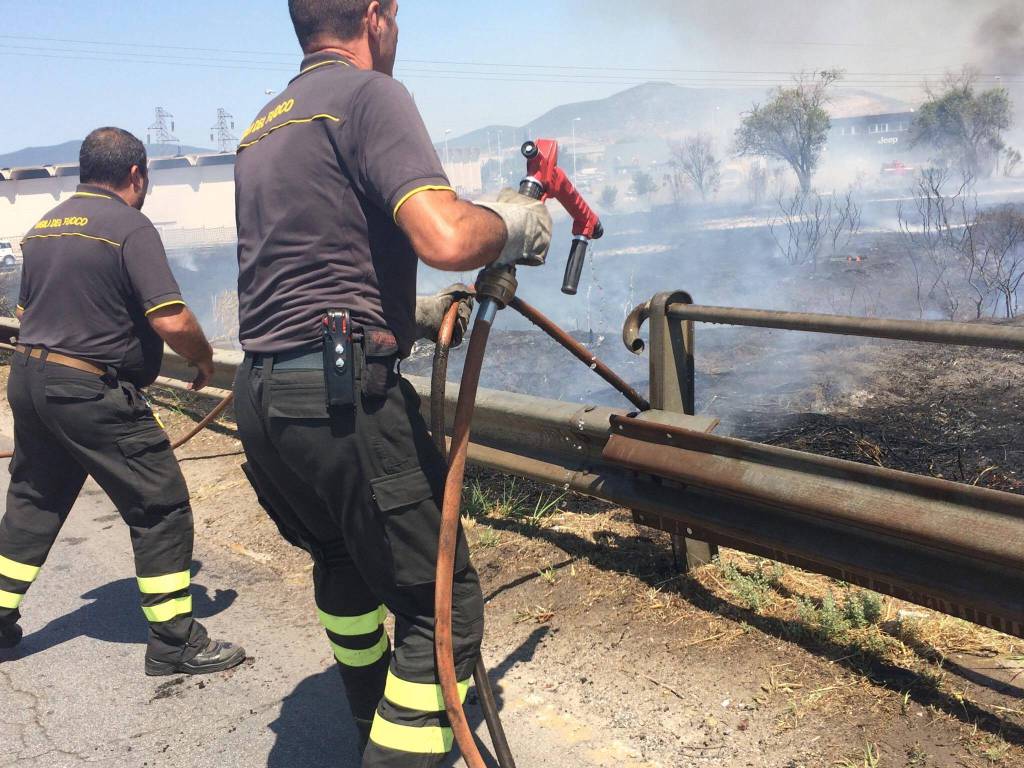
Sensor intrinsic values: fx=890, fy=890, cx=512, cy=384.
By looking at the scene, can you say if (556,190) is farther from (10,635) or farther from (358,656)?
(10,635)

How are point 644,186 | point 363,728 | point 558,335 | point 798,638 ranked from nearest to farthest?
point 363,728, point 558,335, point 798,638, point 644,186

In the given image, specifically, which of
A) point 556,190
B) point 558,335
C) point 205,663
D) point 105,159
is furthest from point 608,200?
point 556,190

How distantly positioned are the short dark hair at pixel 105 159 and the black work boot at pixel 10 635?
5.98ft

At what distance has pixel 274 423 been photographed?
2086mm

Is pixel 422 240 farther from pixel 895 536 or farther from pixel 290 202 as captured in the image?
pixel 895 536

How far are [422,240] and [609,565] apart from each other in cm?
219

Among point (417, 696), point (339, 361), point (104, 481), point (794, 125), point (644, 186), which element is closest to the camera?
point (339, 361)

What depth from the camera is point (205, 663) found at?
3365 mm

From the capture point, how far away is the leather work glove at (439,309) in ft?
7.72

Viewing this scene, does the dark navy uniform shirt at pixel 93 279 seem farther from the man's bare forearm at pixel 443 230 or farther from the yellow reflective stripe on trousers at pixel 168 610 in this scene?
the man's bare forearm at pixel 443 230

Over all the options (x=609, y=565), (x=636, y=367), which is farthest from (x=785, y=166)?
(x=609, y=565)

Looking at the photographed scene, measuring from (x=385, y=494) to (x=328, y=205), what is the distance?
0.67 meters

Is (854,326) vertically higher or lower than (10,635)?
higher

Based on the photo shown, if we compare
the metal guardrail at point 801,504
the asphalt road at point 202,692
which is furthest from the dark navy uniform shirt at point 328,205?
the asphalt road at point 202,692
